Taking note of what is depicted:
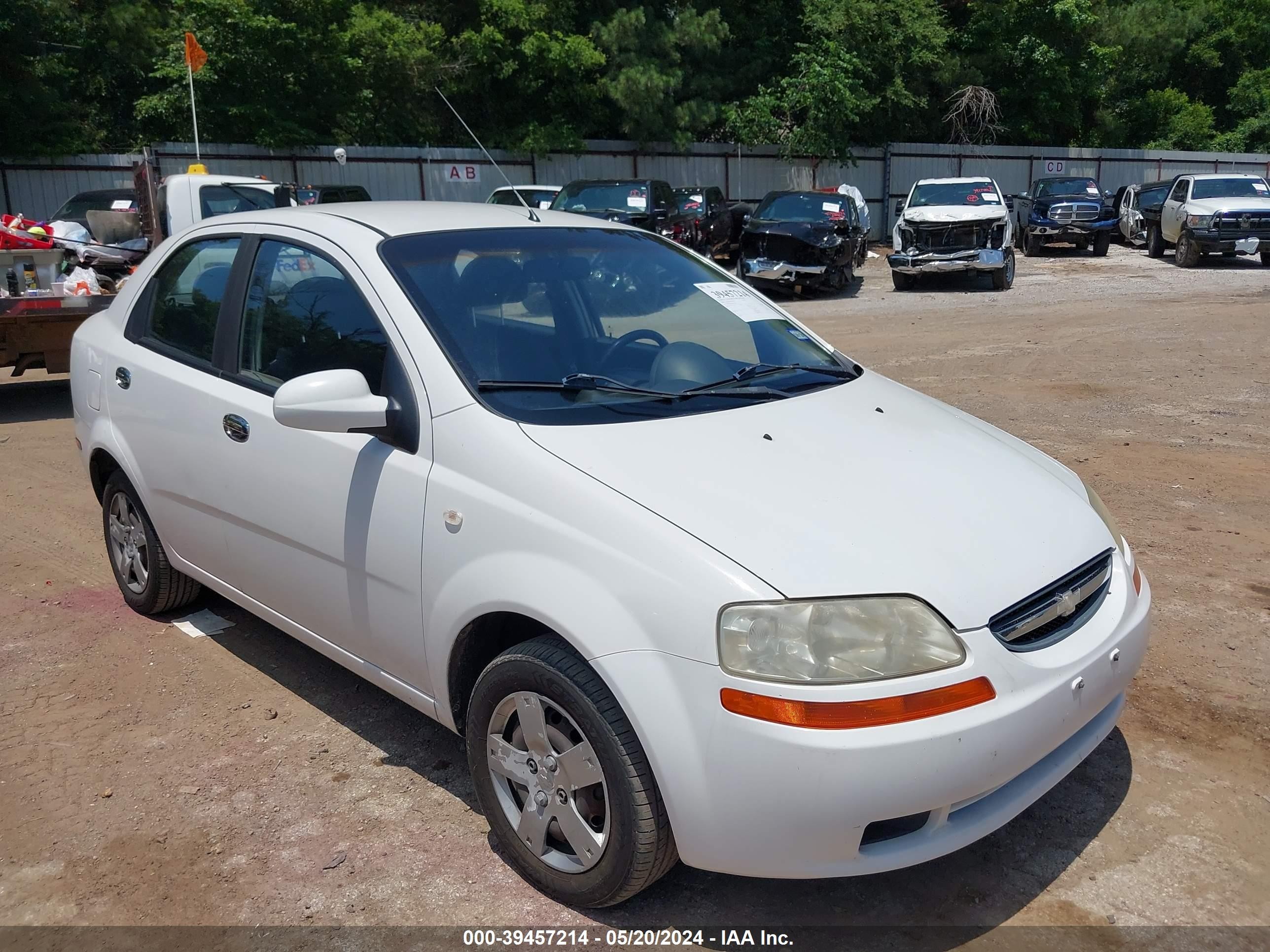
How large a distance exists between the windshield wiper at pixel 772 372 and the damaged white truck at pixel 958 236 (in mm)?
14740

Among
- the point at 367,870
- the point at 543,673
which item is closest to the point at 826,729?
the point at 543,673

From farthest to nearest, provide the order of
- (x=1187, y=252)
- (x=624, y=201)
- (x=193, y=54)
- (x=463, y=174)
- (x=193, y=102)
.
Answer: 1. (x=463, y=174)
2. (x=1187, y=252)
3. (x=624, y=201)
4. (x=193, y=54)
5. (x=193, y=102)

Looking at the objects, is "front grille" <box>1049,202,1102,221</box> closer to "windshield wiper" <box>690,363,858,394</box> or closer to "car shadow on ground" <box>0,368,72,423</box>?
"car shadow on ground" <box>0,368,72,423</box>

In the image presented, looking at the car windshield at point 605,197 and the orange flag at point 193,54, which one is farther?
the car windshield at point 605,197

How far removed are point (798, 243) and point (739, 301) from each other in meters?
13.1

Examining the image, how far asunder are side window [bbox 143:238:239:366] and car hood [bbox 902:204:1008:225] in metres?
15.2

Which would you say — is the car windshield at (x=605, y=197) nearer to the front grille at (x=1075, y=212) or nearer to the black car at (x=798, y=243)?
the black car at (x=798, y=243)

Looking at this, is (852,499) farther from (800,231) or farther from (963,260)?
(963,260)

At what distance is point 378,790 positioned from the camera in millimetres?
3469

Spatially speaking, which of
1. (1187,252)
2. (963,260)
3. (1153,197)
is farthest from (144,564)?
(1153,197)

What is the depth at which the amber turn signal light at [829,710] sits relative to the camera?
2414mm

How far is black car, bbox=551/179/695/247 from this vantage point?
17.7m

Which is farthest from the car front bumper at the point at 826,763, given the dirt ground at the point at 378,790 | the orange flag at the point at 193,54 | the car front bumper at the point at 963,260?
the car front bumper at the point at 963,260

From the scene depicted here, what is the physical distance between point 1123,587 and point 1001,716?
2.62 feet
